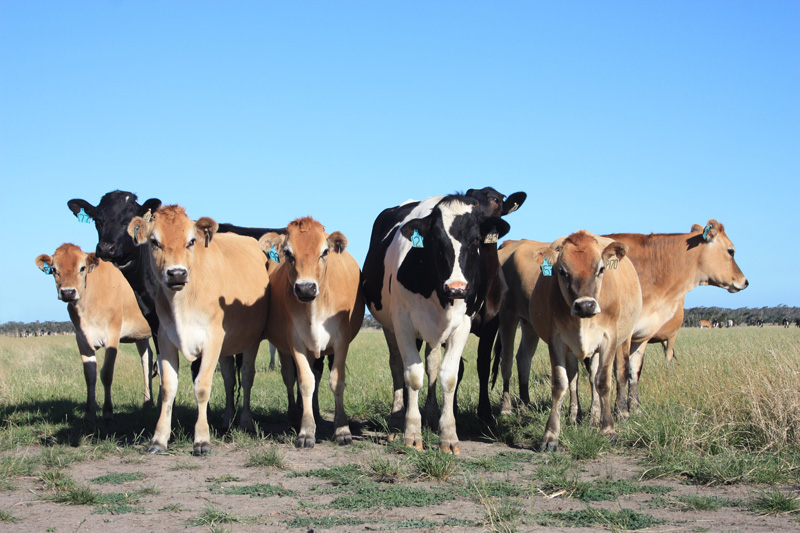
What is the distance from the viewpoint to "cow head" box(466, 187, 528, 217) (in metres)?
9.34

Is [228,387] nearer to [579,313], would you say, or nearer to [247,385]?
[247,385]

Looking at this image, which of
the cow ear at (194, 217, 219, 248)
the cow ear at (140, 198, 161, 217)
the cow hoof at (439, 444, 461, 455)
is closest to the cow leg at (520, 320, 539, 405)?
the cow hoof at (439, 444, 461, 455)

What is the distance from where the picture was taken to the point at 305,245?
27.8ft

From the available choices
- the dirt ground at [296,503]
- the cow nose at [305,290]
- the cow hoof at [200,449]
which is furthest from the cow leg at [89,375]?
the cow nose at [305,290]

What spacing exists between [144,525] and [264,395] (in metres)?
7.15

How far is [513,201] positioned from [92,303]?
6.19 meters

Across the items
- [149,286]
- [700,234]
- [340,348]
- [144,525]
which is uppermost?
[700,234]

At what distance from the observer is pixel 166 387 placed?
8.57 m

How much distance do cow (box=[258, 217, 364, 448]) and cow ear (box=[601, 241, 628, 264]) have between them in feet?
9.52

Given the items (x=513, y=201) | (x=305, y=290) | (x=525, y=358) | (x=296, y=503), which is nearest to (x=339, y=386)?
(x=305, y=290)

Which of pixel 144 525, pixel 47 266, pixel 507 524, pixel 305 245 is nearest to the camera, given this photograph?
pixel 507 524

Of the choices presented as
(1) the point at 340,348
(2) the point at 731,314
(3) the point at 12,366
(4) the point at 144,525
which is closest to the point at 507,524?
(4) the point at 144,525

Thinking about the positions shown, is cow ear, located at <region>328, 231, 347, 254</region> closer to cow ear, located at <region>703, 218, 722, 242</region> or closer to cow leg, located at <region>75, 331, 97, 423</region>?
cow leg, located at <region>75, 331, 97, 423</region>

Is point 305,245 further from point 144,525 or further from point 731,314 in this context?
point 731,314
